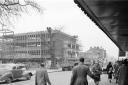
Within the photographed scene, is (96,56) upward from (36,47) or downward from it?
downward

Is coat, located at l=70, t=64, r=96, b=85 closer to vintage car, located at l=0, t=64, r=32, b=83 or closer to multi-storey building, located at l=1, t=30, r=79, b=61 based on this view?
vintage car, located at l=0, t=64, r=32, b=83

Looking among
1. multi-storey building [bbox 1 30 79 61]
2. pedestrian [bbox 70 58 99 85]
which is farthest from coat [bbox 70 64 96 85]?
multi-storey building [bbox 1 30 79 61]

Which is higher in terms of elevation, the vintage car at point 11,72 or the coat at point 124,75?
the coat at point 124,75

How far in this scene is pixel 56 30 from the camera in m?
71.5

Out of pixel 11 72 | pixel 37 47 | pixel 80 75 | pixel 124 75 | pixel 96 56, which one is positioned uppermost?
pixel 37 47

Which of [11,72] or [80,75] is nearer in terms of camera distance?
[80,75]

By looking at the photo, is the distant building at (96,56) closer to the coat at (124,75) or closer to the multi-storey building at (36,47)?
the multi-storey building at (36,47)

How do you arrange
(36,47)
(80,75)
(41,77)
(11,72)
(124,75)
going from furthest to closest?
(36,47)
(11,72)
(124,75)
(41,77)
(80,75)

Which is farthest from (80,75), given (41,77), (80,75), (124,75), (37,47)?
(37,47)

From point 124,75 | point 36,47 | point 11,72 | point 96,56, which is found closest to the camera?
point 124,75

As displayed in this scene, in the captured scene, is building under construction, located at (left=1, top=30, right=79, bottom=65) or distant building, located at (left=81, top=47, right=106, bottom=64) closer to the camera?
distant building, located at (left=81, top=47, right=106, bottom=64)

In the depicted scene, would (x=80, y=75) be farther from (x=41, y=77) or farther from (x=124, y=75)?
(x=124, y=75)

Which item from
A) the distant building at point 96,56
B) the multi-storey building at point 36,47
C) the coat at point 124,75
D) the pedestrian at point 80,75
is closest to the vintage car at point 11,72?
the distant building at point 96,56

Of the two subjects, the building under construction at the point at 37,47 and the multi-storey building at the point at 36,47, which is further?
the multi-storey building at the point at 36,47
